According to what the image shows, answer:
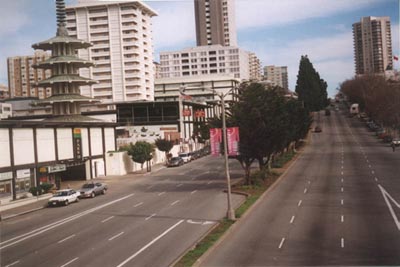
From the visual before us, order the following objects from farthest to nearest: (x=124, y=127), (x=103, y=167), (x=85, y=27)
A: 1. (x=85, y=27)
2. (x=124, y=127)
3. (x=103, y=167)

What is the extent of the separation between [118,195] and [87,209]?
779cm

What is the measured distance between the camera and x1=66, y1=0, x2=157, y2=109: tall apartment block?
130 m

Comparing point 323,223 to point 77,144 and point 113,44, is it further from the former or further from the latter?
point 113,44

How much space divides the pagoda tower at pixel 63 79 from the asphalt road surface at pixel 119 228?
69.7ft

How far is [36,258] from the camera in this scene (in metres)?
21.9

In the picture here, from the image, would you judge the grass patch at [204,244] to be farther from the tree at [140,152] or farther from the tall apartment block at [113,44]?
the tall apartment block at [113,44]

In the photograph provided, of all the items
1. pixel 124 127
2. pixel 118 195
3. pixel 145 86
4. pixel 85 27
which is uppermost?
pixel 85 27

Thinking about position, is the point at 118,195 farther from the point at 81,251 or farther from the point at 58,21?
the point at 58,21

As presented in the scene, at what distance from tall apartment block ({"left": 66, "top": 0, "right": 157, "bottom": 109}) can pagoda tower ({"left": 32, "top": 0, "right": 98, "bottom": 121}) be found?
61.1m

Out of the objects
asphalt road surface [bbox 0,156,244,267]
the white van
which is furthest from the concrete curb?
the white van

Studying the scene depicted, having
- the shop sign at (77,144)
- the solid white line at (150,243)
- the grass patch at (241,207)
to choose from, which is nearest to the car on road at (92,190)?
the shop sign at (77,144)

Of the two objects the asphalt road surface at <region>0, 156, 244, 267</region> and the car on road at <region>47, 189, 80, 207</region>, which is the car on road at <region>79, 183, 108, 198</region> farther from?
the car on road at <region>47, 189, 80, 207</region>

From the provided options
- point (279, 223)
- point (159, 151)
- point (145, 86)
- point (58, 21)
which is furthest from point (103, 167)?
point (145, 86)

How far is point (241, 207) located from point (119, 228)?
8830mm
